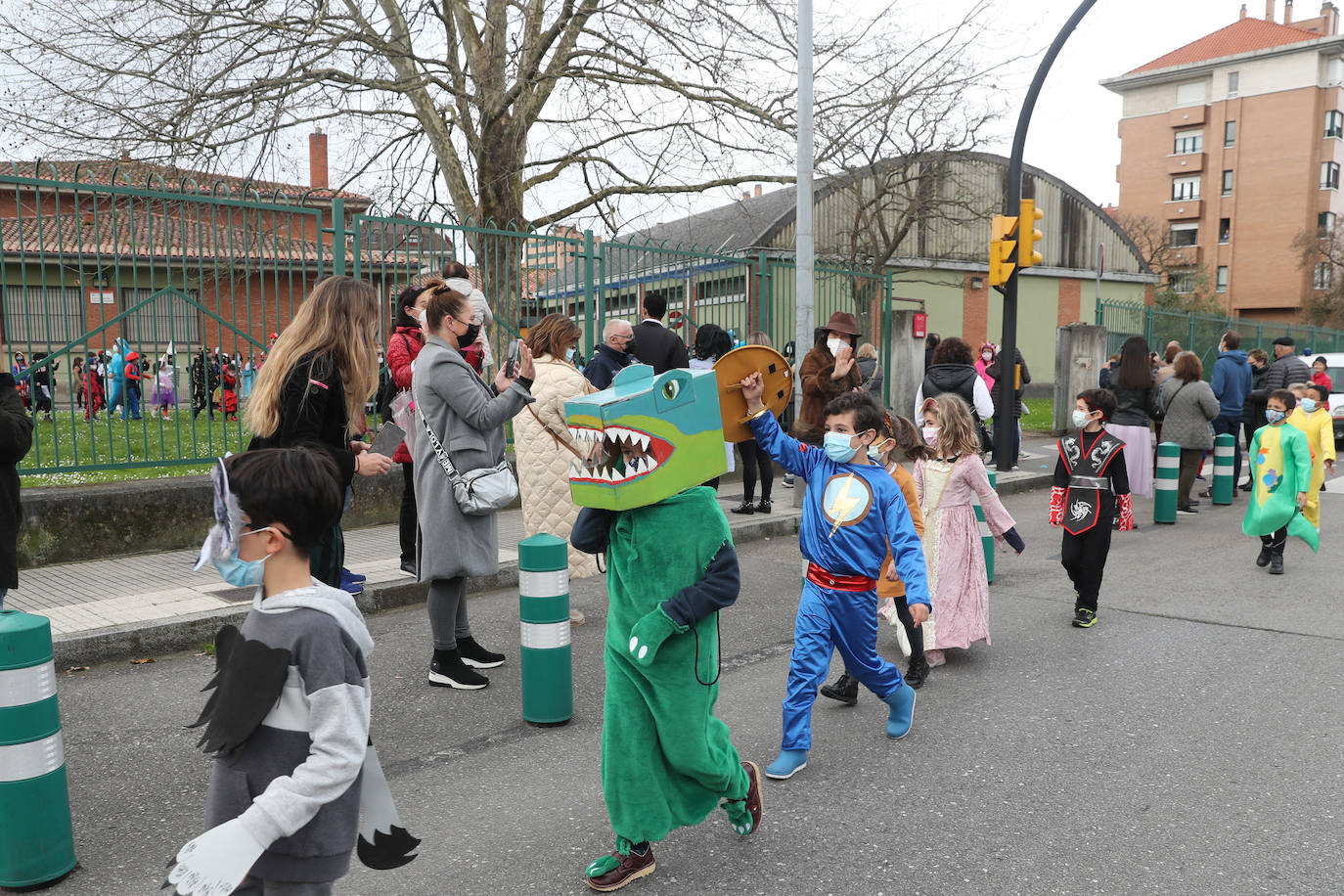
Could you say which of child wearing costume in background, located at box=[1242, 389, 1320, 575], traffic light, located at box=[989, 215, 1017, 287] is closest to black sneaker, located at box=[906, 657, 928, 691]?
child wearing costume in background, located at box=[1242, 389, 1320, 575]

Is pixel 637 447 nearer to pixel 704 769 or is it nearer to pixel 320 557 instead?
pixel 704 769

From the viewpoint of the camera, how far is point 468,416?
15.6 feet

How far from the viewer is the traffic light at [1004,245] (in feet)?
41.1

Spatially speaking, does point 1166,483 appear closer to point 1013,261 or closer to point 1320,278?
point 1013,261

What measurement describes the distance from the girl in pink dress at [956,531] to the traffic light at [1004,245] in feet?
24.7

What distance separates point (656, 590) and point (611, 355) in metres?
4.40

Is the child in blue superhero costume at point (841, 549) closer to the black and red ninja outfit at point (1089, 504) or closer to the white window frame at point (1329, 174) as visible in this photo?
the black and red ninja outfit at point (1089, 504)

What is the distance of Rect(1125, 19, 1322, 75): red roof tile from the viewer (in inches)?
2162

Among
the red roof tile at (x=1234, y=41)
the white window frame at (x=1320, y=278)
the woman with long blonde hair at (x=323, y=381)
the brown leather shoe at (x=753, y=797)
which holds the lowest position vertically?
the brown leather shoe at (x=753, y=797)

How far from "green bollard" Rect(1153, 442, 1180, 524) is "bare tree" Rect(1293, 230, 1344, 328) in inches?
1711

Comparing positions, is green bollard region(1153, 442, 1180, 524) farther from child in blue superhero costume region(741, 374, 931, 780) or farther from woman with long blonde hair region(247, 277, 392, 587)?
woman with long blonde hair region(247, 277, 392, 587)

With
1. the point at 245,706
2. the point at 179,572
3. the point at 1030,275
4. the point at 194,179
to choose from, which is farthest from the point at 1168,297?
the point at 245,706

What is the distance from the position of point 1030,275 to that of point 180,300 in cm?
2972

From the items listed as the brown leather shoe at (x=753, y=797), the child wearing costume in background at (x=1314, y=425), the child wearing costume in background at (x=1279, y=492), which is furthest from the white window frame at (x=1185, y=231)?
the brown leather shoe at (x=753, y=797)
